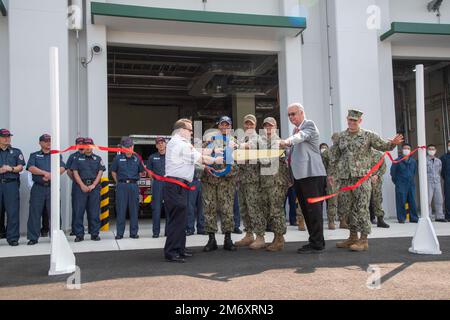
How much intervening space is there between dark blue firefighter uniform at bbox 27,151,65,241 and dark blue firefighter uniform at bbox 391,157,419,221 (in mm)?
6804

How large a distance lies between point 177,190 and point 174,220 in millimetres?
347

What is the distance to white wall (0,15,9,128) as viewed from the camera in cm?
834

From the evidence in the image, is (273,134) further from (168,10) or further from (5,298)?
(168,10)

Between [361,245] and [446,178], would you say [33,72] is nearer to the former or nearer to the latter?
[361,245]

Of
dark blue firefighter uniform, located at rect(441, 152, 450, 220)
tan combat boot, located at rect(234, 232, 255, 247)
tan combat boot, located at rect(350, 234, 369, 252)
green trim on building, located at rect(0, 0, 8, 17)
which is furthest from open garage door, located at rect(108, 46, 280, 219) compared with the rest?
tan combat boot, located at rect(350, 234, 369, 252)

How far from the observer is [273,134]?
5875 mm

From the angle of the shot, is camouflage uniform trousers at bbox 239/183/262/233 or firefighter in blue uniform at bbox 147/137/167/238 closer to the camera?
camouflage uniform trousers at bbox 239/183/262/233

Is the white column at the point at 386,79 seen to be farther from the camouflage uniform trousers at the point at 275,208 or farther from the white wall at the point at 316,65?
the camouflage uniform trousers at the point at 275,208

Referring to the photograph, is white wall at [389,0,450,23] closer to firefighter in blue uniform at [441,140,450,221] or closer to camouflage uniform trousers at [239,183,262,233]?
firefighter in blue uniform at [441,140,450,221]

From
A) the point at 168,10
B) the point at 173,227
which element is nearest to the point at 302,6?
the point at 168,10

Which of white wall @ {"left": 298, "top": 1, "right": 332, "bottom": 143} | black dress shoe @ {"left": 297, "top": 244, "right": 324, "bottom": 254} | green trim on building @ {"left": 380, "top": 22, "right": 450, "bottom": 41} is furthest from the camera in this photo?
white wall @ {"left": 298, "top": 1, "right": 332, "bottom": 143}

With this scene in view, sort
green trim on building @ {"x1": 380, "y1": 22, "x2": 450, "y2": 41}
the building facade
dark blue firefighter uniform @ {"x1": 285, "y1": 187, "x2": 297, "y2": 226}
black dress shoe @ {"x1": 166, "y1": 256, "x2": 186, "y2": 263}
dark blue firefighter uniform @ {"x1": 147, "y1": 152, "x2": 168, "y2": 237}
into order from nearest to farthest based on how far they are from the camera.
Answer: black dress shoe @ {"x1": 166, "y1": 256, "x2": 186, "y2": 263} → dark blue firefighter uniform @ {"x1": 147, "y1": 152, "x2": 168, "y2": 237} → the building facade → dark blue firefighter uniform @ {"x1": 285, "y1": 187, "x2": 297, "y2": 226} → green trim on building @ {"x1": 380, "y1": 22, "x2": 450, "y2": 41}

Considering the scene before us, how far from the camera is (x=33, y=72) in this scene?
8156 mm

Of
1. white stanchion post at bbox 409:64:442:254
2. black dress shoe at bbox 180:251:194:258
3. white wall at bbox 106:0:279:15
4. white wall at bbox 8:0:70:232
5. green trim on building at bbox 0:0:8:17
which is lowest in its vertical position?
black dress shoe at bbox 180:251:194:258
